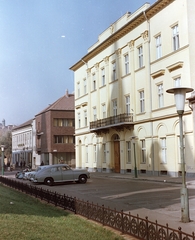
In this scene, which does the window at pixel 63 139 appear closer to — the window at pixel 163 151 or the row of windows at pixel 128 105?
the row of windows at pixel 128 105

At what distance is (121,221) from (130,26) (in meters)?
28.1

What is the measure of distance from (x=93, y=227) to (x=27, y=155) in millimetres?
69173

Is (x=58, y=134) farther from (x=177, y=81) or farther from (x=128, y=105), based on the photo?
(x=177, y=81)

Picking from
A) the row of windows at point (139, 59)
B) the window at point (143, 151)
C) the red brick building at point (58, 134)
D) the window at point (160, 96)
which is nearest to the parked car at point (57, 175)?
the window at point (143, 151)

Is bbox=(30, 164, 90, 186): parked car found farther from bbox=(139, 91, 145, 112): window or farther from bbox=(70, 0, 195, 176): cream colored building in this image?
bbox=(139, 91, 145, 112): window

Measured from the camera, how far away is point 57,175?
25.1m

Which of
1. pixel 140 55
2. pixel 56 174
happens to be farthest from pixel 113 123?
pixel 56 174

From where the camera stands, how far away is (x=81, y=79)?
47906mm

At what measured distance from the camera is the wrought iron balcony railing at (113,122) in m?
33.9

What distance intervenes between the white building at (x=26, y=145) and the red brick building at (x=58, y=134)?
6.66 meters

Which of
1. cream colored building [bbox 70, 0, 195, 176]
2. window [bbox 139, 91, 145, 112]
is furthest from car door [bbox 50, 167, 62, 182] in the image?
window [bbox 139, 91, 145, 112]

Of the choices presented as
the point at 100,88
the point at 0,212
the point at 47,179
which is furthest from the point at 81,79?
the point at 0,212

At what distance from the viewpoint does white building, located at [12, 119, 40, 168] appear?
71.1m

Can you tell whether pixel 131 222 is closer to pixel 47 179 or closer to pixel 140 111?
pixel 47 179
